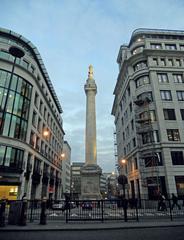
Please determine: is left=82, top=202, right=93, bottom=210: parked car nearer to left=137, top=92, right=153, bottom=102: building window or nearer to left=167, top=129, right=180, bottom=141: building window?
left=167, top=129, right=180, bottom=141: building window

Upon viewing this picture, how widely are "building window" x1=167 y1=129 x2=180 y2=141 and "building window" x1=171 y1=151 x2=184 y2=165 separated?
256cm

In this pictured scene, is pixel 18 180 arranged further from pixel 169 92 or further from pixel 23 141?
pixel 169 92

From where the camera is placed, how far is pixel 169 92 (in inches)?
1421

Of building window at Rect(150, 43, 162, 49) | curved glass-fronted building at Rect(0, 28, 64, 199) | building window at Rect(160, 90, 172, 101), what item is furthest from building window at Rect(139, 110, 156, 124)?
curved glass-fronted building at Rect(0, 28, 64, 199)

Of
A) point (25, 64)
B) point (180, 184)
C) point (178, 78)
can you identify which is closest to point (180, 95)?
point (178, 78)

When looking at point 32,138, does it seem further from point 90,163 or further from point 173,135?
point 173,135

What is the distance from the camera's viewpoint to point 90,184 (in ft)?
88.3

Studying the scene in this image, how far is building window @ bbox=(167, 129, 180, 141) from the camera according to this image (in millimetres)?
32781

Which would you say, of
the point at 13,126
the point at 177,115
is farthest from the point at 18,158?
the point at 177,115

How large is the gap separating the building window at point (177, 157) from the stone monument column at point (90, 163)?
44.2 feet

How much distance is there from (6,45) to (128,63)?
25855mm

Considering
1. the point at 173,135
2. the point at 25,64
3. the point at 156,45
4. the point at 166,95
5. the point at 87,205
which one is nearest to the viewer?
the point at 87,205

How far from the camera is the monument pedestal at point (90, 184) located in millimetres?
26359

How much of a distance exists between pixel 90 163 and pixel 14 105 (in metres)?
16.5
